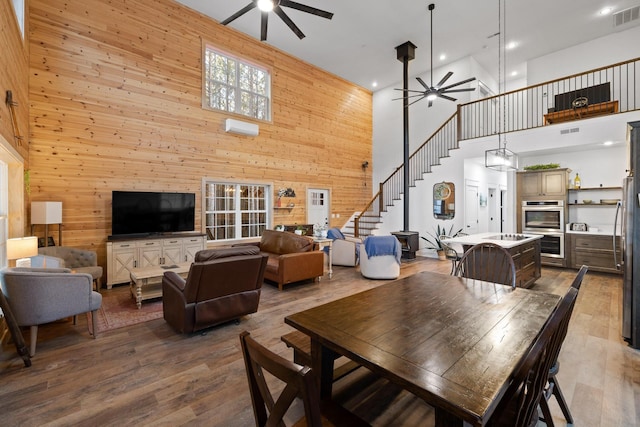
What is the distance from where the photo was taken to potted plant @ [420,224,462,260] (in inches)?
306

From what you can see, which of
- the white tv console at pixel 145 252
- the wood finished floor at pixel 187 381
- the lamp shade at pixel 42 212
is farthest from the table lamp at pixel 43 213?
the wood finished floor at pixel 187 381

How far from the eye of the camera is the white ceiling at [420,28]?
639cm

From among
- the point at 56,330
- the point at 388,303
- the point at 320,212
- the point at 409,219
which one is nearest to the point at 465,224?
the point at 409,219

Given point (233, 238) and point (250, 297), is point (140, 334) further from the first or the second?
point (233, 238)

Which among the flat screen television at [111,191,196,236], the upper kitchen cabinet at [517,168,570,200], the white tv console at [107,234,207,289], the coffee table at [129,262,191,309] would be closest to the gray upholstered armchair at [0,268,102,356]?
the coffee table at [129,262,191,309]

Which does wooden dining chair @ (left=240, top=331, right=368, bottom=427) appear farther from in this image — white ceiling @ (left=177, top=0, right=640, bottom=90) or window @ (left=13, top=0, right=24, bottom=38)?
white ceiling @ (left=177, top=0, right=640, bottom=90)

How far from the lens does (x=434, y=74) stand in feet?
30.4

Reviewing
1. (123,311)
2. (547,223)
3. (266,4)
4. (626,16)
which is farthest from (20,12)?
(626,16)

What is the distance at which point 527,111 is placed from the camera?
24.0 feet

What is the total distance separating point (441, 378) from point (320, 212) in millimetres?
8187

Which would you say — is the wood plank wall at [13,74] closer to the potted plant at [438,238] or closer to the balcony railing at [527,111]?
the balcony railing at [527,111]

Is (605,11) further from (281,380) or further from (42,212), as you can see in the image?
(42,212)

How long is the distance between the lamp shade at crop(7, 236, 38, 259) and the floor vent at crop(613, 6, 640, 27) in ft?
38.7

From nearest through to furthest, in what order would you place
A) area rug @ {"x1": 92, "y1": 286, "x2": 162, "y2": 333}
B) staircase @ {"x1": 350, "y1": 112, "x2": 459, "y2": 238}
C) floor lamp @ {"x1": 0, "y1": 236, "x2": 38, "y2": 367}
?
floor lamp @ {"x1": 0, "y1": 236, "x2": 38, "y2": 367}
area rug @ {"x1": 92, "y1": 286, "x2": 162, "y2": 333}
staircase @ {"x1": 350, "y1": 112, "x2": 459, "y2": 238}
